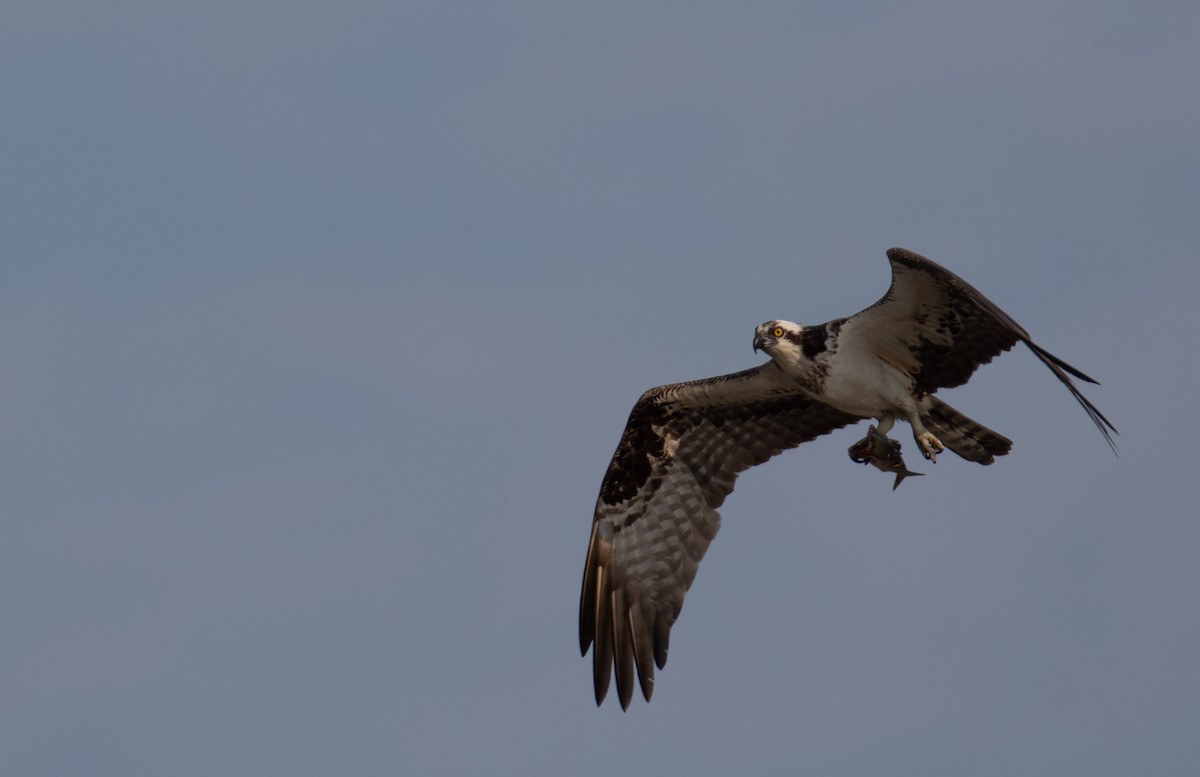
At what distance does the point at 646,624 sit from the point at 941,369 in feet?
11.9

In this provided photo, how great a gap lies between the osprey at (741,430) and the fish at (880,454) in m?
0.01

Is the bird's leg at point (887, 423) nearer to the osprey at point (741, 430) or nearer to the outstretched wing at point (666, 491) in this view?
the osprey at point (741, 430)

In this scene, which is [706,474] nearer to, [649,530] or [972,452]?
[649,530]

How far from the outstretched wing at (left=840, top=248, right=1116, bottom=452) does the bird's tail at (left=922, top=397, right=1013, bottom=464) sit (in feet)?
0.84

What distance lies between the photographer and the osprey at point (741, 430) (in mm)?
15281

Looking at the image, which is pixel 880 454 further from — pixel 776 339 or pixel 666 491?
pixel 666 491

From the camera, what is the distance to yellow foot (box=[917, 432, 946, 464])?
15.4 meters

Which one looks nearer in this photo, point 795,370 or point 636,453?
point 795,370

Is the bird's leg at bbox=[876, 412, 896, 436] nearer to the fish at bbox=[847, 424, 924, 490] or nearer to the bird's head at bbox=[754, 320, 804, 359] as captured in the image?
the fish at bbox=[847, 424, 924, 490]

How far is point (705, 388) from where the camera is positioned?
1656 centimetres

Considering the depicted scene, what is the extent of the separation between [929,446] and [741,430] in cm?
212

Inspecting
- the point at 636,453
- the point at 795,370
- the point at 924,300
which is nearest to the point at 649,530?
the point at 636,453

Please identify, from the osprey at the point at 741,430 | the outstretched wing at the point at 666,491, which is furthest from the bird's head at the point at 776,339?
the outstretched wing at the point at 666,491

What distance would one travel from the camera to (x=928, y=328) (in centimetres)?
1519
